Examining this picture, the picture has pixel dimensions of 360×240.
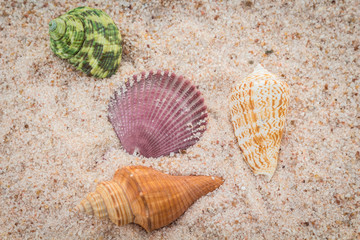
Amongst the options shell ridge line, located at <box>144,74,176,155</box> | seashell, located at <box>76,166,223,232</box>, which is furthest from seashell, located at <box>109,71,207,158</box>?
seashell, located at <box>76,166,223,232</box>

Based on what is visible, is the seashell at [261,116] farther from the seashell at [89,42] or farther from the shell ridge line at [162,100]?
the seashell at [89,42]

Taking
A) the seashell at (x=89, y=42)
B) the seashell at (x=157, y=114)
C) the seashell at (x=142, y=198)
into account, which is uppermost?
the seashell at (x=89, y=42)

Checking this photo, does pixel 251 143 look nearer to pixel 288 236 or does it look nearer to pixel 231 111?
pixel 231 111

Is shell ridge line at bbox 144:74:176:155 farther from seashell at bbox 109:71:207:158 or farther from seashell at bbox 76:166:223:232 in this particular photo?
seashell at bbox 76:166:223:232

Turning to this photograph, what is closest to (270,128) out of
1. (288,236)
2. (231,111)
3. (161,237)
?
(231,111)

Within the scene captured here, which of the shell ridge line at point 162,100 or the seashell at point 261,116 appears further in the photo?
the shell ridge line at point 162,100

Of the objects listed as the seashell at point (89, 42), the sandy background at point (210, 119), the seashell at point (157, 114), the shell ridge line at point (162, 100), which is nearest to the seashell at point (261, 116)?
the sandy background at point (210, 119)
